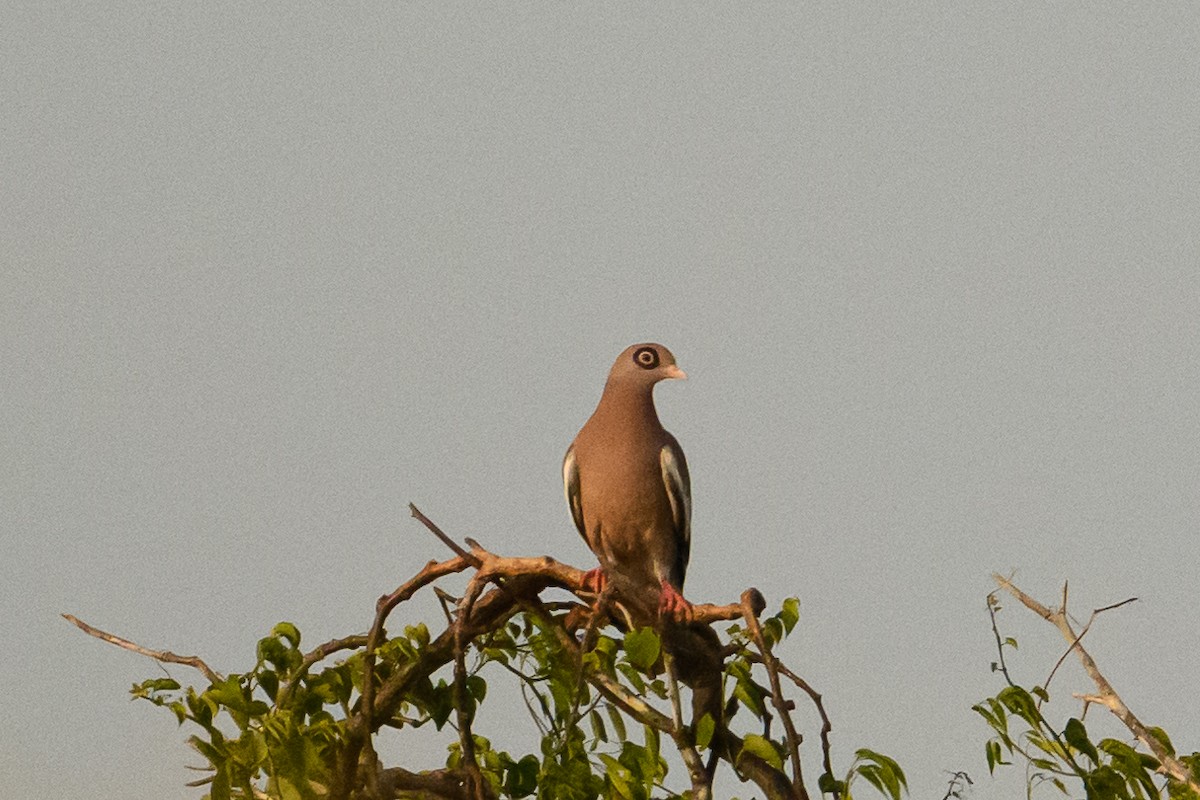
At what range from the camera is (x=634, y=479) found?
19.5 ft

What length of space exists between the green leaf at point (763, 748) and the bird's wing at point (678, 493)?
92.7 inches

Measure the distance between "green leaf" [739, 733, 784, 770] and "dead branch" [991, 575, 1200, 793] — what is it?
1.03 meters

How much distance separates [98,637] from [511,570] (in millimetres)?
1280

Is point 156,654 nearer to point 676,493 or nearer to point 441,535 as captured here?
point 441,535

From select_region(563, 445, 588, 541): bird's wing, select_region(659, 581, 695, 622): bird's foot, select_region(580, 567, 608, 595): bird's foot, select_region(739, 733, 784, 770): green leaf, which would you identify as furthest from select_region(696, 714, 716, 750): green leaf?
select_region(563, 445, 588, 541): bird's wing

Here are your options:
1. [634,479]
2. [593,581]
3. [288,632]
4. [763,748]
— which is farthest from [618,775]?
[634,479]

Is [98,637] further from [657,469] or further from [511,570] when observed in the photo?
[657,469]

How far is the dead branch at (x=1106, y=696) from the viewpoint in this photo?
3.96m

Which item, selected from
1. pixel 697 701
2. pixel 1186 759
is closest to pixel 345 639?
pixel 697 701

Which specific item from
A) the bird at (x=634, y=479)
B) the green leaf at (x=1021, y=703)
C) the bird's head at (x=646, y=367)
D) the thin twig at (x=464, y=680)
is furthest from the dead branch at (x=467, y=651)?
the bird's head at (x=646, y=367)

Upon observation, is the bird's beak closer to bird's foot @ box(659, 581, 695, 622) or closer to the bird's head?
the bird's head

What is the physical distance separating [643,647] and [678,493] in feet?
→ 7.68

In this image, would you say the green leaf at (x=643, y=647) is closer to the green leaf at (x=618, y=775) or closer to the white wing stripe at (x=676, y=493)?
the green leaf at (x=618, y=775)

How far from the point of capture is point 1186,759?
13.5 ft
